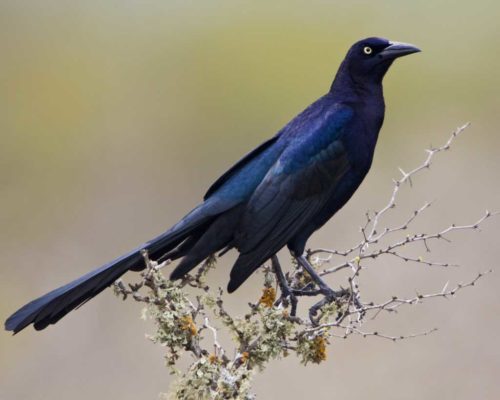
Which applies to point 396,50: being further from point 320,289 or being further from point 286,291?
point 286,291

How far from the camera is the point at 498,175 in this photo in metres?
14.4

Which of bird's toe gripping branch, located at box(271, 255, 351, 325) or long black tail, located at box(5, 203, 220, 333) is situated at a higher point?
long black tail, located at box(5, 203, 220, 333)

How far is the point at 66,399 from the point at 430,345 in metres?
3.47

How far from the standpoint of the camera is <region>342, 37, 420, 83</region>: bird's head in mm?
7590

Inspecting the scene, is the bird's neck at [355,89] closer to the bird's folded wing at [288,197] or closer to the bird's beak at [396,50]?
the bird's beak at [396,50]

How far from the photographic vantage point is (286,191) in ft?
23.1

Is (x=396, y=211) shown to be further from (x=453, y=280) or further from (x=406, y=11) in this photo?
(x=406, y=11)

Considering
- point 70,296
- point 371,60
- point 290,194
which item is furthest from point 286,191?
point 70,296

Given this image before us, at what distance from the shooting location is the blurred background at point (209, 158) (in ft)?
39.3

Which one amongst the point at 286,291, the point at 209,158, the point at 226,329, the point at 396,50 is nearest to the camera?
the point at 226,329

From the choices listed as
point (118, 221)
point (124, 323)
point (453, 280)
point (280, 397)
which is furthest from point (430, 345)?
point (118, 221)

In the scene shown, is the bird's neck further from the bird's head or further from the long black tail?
the long black tail

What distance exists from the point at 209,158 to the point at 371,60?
25.0 feet

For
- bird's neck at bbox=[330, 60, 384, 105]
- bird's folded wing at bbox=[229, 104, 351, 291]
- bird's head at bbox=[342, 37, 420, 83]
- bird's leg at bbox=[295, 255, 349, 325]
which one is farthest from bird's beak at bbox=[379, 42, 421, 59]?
bird's leg at bbox=[295, 255, 349, 325]
